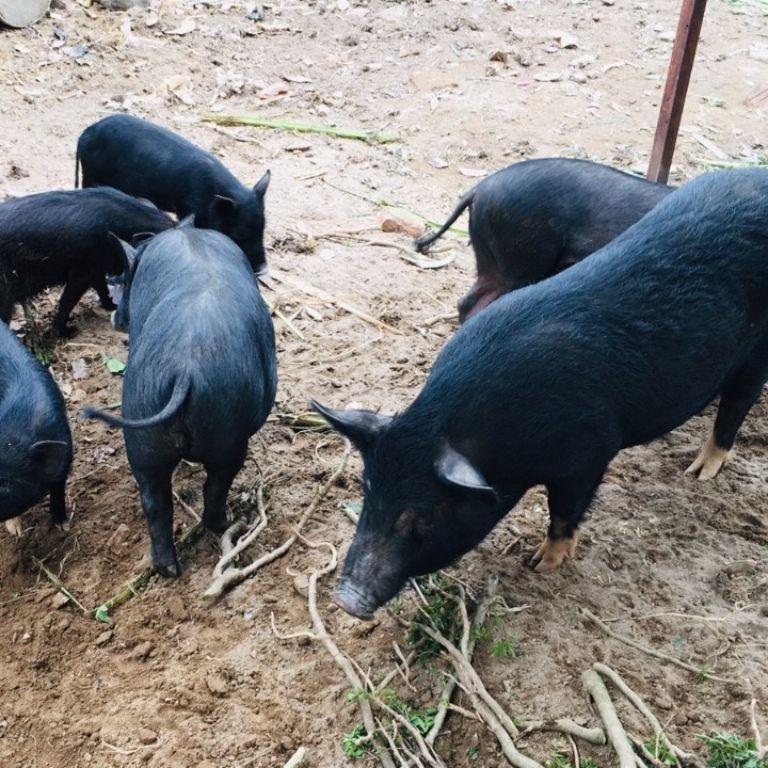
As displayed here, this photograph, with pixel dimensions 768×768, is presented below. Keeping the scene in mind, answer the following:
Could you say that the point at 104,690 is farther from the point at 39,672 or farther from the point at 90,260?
the point at 90,260

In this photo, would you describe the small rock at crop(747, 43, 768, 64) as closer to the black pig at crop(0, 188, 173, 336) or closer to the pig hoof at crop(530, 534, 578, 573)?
the black pig at crop(0, 188, 173, 336)

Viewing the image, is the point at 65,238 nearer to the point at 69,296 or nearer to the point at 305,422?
the point at 69,296

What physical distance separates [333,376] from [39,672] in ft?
6.65

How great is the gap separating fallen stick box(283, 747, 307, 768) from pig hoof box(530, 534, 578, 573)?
1104mm

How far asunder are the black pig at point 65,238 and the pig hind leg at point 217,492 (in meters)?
1.94

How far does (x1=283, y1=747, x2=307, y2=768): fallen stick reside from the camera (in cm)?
281

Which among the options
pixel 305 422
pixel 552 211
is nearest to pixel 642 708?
pixel 305 422

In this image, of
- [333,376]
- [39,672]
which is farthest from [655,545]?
[39,672]

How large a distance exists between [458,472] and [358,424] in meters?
0.35

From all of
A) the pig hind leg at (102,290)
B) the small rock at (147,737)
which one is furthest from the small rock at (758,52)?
the small rock at (147,737)

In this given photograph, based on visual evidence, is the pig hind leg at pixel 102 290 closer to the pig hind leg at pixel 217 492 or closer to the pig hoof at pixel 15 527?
the pig hoof at pixel 15 527

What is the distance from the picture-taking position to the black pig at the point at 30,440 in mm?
3633

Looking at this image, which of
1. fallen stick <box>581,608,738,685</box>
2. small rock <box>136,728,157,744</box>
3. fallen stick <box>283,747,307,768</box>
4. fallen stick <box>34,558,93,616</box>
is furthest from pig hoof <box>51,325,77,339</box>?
fallen stick <box>581,608,738,685</box>

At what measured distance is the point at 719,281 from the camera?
3260 millimetres
